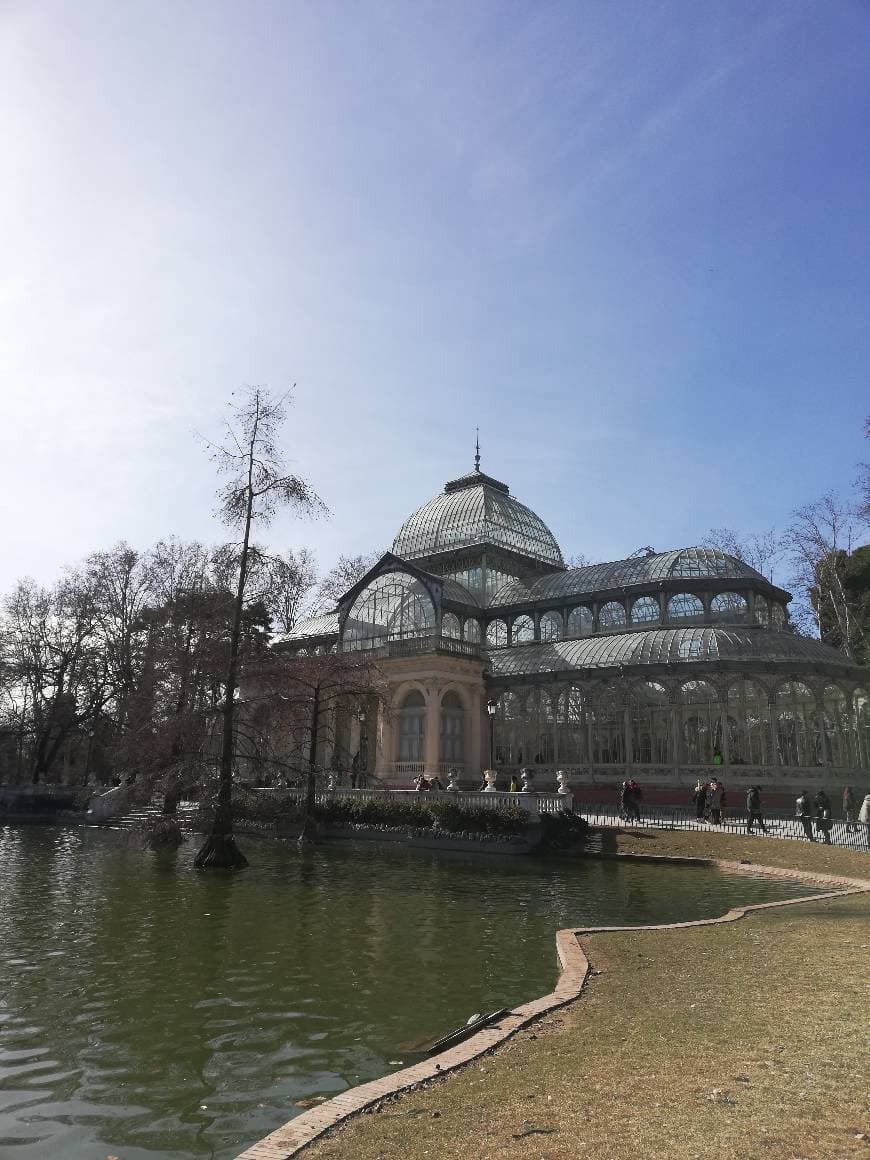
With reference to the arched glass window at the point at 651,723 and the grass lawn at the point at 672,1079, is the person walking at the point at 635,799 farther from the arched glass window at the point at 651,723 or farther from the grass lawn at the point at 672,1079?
the grass lawn at the point at 672,1079

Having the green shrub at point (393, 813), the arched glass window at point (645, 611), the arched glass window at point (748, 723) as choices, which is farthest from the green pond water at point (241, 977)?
the arched glass window at point (645, 611)

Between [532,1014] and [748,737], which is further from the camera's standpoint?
[748,737]

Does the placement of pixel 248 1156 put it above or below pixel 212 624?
below

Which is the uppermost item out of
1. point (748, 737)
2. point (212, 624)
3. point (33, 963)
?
point (212, 624)

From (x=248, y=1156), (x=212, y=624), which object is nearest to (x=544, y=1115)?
(x=248, y=1156)

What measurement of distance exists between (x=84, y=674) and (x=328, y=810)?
869 inches

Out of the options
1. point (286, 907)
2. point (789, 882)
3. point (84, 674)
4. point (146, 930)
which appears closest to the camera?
point (146, 930)

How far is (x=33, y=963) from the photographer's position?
10.7m

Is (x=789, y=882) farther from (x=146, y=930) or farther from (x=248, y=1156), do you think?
(x=248, y=1156)

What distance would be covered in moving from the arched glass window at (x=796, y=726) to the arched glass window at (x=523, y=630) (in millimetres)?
13672

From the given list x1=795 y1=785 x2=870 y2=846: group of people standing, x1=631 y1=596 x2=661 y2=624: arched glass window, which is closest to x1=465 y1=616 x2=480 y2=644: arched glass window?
x1=631 y1=596 x2=661 y2=624: arched glass window

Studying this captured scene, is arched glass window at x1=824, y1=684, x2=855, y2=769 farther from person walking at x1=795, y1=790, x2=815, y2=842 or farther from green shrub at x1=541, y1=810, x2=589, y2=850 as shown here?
green shrub at x1=541, y1=810, x2=589, y2=850

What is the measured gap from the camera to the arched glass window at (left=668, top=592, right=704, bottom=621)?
125 ft

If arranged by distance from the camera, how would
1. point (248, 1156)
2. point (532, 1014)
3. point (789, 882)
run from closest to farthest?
1. point (248, 1156)
2. point (532, 1014)
3. point (789, 882)
